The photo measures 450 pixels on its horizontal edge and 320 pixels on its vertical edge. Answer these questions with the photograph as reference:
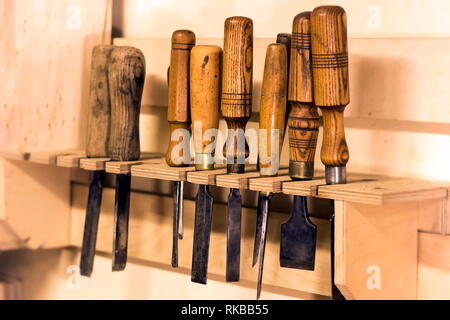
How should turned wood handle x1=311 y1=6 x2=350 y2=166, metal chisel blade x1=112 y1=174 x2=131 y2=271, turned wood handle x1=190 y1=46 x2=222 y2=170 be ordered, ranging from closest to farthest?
turned wood handle x1=311 y1=6 x2=350 y2=166 < turned wood handle x1=190 y1=46 x2=222 y2=170 < metal chisel blade x1=112 y1=174 x2=131 y2=271

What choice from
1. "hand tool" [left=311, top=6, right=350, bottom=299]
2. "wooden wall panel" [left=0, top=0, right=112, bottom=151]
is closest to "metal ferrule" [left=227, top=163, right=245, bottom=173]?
"hand tool" [left=311, top=6, right=350, bottom=299]

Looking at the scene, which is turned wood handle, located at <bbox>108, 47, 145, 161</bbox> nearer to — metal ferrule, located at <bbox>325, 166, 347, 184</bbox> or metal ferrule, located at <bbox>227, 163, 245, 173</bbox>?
metal ferrule, located at <bbox>227, 163, 245, 173</bbox>

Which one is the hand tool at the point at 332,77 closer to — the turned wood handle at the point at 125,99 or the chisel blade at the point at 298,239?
the chisel blade at the point at 298,239

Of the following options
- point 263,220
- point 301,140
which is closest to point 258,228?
point 263,220

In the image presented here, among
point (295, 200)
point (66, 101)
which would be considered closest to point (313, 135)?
point (295, 200)

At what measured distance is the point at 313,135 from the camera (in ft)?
2.76

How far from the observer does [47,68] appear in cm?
113

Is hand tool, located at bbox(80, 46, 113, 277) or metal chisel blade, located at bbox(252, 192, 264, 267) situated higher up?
hand tool, located at bbox(80, 46, 113, 277)

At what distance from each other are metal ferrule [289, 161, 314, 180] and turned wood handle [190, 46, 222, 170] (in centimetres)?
12

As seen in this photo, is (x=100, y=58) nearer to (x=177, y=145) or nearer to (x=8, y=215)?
(x=177, y=145)

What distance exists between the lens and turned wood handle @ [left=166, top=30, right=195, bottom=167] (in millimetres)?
931

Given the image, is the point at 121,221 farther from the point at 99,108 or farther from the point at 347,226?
the point at 347,226

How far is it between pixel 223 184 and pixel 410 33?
0.28 metres

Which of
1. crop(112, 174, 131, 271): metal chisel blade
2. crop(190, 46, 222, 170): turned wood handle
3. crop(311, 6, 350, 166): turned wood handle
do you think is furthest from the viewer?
crop(112, 174, 131, 271): metal chisel blade
